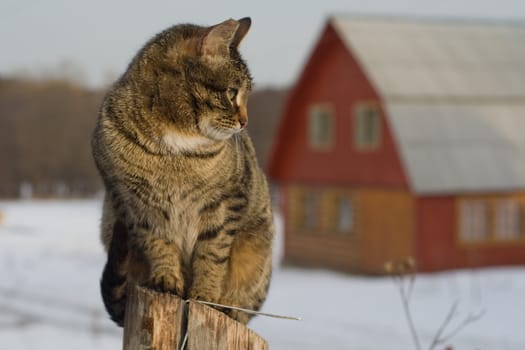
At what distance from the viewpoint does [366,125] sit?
2170 centimetres

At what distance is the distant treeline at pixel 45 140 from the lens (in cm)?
3444

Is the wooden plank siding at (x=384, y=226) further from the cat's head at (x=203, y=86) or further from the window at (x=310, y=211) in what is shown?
the cat's head at (x=203, y=86)

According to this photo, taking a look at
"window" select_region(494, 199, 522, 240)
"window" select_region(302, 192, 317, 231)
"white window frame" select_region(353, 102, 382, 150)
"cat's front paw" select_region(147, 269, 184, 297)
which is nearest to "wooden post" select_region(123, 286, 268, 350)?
"cat's front paw" select_region(147, 269, 184, 297)

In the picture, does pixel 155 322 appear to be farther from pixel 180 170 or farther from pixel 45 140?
pixel 45 140

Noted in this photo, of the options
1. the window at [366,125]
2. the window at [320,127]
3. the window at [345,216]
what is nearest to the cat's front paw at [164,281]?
the window at [366,125]

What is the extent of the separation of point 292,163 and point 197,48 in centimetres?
2066

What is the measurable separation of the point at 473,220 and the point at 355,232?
3004mm

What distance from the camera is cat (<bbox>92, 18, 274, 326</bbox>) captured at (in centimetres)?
381

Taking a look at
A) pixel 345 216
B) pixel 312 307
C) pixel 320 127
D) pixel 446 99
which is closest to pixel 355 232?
pixel 345 216

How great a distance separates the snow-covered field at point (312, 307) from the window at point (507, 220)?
0.95 m

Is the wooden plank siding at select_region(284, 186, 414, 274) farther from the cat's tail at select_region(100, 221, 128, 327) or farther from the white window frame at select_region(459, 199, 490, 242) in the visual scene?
the cat's tail at select_region(100, 221, 128, 327)

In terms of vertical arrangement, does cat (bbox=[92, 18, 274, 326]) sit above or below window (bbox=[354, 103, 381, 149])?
below

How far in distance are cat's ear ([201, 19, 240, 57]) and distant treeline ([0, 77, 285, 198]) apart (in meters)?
29.7

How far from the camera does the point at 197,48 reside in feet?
12.7
